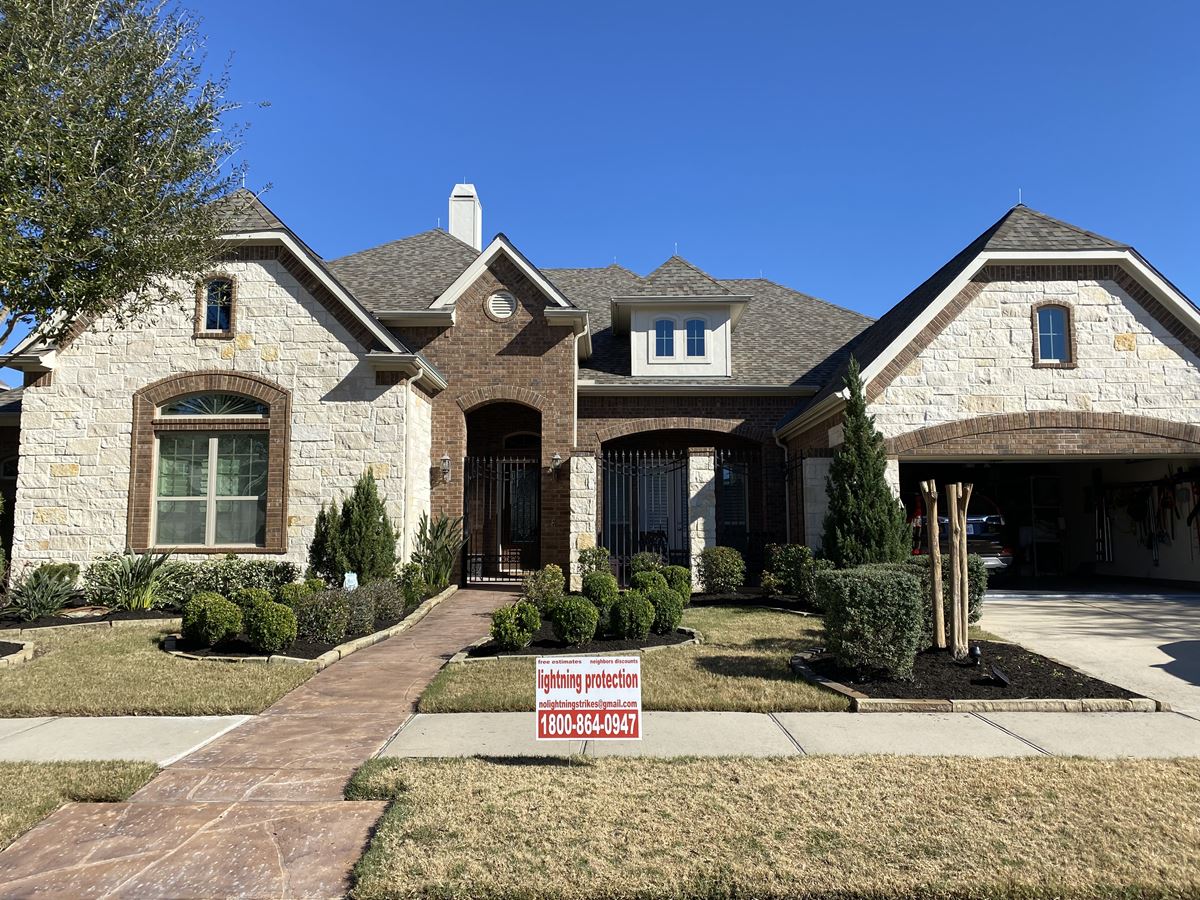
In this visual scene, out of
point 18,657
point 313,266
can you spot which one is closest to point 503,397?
point 313,266

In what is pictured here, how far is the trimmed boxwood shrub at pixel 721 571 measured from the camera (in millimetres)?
14266

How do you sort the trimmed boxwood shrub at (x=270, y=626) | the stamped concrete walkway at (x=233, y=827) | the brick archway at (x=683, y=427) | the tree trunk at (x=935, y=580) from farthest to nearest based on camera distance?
the brick archway at (x=683, y=427), the trimmed boxwood shrub at (x=270, y=626), the tree trunk at (x=935, y=580), the stamped concrete walkway at (x=233, y=827)

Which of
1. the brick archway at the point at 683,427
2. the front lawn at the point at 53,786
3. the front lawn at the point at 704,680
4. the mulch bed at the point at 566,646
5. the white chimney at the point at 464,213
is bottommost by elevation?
the front lawn at the point at 53,786

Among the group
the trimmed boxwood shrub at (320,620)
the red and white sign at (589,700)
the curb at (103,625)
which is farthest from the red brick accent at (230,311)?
the red and white sign at (589,700)

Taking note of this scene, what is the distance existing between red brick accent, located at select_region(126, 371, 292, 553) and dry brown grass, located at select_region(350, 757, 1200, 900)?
30.8 ft

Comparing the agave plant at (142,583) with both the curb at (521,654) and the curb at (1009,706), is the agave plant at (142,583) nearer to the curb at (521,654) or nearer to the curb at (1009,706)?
the curb at (521,654)

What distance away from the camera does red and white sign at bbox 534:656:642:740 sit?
18.7 feet

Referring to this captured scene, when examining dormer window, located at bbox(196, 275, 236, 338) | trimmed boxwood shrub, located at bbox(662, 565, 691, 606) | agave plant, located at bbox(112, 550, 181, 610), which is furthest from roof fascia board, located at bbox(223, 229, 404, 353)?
trimmed boxwood shrub, located at bbox(662, 565, 691, 606)

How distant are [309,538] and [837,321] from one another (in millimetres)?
15167

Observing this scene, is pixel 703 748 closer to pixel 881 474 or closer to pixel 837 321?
pixel 881 474

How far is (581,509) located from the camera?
1515 centimetres

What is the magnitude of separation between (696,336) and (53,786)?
51.1ft

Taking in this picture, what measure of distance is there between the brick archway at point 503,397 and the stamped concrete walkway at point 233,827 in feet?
33.0

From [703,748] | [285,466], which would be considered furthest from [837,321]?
[703,748]
